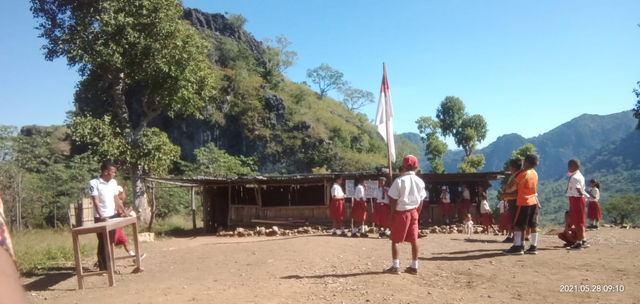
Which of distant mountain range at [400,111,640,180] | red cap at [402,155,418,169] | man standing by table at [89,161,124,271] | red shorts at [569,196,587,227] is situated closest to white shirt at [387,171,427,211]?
red cap at [402,155,418,169]

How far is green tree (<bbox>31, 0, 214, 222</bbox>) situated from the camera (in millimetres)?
17484

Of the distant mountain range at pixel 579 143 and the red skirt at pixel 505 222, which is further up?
the distant mountain range at pixel 579 143

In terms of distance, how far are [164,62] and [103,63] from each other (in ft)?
7.64

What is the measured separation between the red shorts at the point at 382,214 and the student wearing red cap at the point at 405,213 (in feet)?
22.1

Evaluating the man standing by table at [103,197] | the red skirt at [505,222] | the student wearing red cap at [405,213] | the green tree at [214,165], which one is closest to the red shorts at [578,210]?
the red skirt at [505,222]

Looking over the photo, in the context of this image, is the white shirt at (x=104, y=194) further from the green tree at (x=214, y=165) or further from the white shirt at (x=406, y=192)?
the green tree at (x=214, y=165)

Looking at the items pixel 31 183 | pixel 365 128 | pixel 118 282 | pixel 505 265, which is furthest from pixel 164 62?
pixel 365 128

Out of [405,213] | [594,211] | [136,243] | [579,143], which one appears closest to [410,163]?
[405,213]

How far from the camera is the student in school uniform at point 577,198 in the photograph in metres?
8.12

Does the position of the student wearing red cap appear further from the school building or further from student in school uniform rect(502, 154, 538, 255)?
the school building

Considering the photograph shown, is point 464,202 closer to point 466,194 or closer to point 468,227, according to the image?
point 466,194

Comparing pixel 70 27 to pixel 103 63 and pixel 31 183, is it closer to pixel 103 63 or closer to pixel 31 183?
pixel 103 63

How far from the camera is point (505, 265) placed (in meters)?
6.96

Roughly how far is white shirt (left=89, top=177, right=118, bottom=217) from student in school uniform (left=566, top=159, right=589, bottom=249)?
7.94 m
